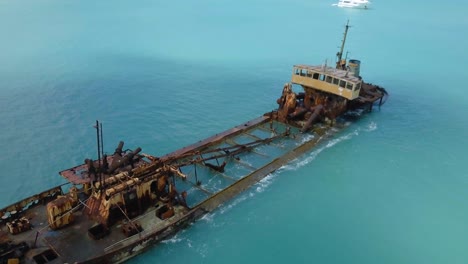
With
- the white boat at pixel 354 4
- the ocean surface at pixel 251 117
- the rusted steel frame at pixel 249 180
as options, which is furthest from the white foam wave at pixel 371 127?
the white boat at pixel 354 4

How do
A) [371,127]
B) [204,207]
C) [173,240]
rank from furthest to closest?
1. [371,127]
2. [204,207]
3. [173,240]

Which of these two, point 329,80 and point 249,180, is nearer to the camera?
point 249,180

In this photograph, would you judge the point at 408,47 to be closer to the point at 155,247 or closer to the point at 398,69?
the point at 398,69

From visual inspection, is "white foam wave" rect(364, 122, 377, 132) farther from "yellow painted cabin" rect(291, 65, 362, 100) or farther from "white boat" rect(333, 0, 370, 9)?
"white boat" rect(333, 0, 370, 9)

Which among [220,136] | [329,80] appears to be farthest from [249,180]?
[329,80]

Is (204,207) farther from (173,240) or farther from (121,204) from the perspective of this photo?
(121,204)

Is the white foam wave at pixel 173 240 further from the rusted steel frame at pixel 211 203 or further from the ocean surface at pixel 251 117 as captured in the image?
the rusted steel frame at pixel 211 203
